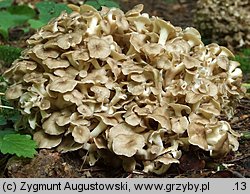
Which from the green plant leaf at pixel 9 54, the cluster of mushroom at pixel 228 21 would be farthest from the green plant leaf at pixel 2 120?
the cluster of mushroom at pixel 228 21

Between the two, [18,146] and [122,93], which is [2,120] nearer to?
[18,146]

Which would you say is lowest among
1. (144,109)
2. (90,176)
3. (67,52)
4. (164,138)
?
(90,176)

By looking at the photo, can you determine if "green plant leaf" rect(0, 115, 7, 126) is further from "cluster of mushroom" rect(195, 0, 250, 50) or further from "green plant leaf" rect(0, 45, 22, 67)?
"cluster of mushroom" rect(195, 0, 250, 50)

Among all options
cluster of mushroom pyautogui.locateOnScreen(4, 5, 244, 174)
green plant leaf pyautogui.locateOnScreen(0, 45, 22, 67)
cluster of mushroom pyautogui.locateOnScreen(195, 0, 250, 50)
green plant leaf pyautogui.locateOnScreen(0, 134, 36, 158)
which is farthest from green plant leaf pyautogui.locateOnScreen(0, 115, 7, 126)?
cluster of mushroom pyautogui.locateOnScreen(195, 0, 250, 50)

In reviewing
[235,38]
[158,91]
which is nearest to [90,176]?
[158,91]

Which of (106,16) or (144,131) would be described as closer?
(144,131)

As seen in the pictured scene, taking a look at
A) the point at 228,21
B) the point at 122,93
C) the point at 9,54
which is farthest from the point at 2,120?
the point at 228,21

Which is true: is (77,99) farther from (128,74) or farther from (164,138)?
(164,138)
